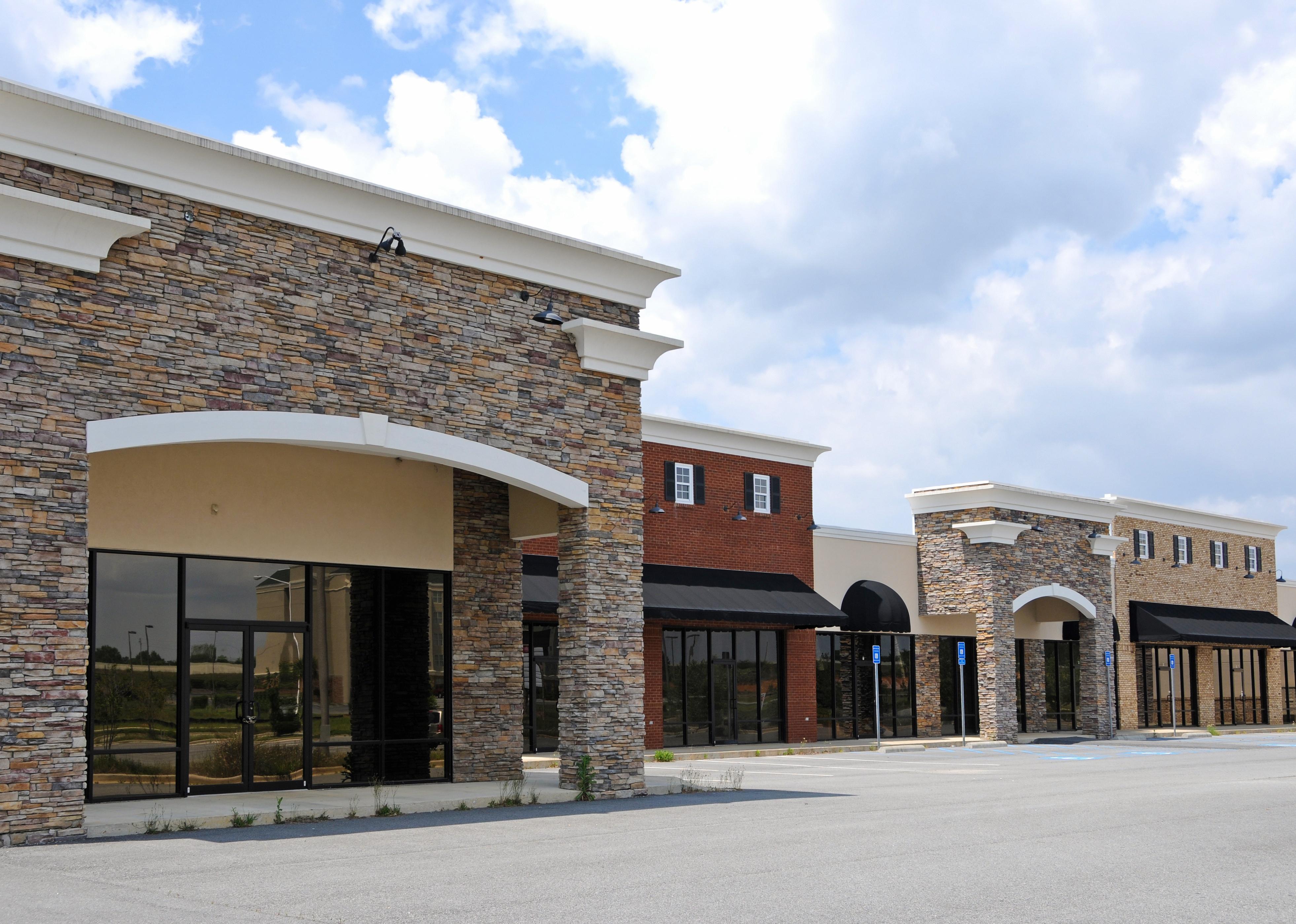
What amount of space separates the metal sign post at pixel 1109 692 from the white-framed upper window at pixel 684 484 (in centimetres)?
1576

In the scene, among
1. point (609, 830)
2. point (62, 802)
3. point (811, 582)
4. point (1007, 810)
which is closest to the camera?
point (62, 802)

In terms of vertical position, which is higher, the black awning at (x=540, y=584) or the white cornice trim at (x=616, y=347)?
the white cornice trim at (x=616, y=347)

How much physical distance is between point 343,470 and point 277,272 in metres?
4.09

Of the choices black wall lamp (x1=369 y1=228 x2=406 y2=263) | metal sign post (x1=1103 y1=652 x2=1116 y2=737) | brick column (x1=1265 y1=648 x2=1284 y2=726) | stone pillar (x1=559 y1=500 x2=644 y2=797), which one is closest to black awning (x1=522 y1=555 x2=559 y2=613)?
stone pillar (x1=559 y1=500 x2=644 y2=797)

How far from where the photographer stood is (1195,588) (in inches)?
1797

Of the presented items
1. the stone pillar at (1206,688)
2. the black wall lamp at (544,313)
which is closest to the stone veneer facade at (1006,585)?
the stone pillar at (1206,688)

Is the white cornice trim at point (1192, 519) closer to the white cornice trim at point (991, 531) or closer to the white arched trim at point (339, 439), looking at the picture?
the white cornice trim at point (991, 531)

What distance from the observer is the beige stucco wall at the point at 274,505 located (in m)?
16.3

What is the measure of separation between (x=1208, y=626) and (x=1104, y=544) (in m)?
7.07

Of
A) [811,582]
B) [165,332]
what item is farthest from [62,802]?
[811,582]

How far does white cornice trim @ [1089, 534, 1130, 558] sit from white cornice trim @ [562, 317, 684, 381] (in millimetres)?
24652

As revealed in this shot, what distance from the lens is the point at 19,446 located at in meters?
13.0

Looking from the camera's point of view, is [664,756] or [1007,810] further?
[664,756]

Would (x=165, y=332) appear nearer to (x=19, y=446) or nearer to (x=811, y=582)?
(x=19, y=446)
